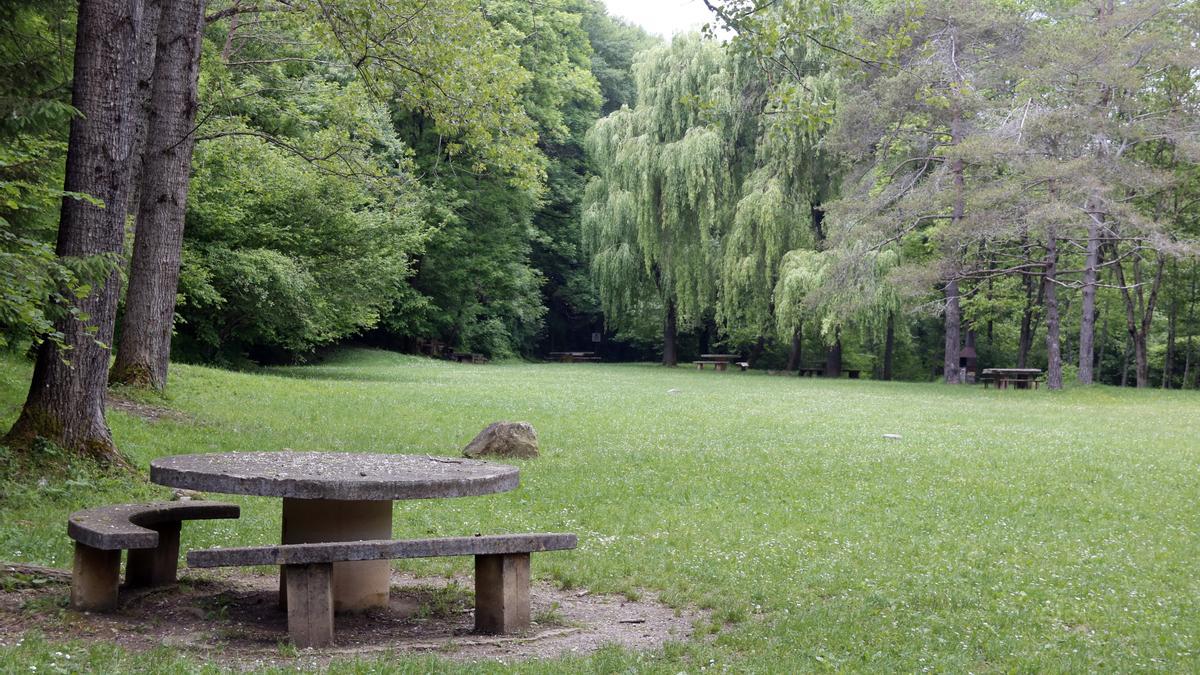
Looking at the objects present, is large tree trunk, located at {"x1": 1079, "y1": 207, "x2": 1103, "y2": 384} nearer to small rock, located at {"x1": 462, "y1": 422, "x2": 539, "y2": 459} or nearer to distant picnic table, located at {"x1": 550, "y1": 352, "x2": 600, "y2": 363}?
small rock, located at {"x1": 462, "y1": 422, "x2": 539, "y2": 459}

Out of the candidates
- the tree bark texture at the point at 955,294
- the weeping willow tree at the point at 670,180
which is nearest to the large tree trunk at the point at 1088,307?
the tree bark texture at the point at 955,294

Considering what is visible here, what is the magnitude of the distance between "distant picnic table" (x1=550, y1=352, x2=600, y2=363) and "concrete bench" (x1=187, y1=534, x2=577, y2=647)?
1724 inches

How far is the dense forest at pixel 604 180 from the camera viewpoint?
30.4ft

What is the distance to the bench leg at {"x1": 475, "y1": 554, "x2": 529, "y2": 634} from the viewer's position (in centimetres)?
552

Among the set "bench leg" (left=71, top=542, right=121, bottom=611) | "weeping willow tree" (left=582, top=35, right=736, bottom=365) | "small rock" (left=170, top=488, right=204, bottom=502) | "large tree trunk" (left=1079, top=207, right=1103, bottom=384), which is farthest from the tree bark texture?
"bench leg" (left=71, top=542, right=121, bottom=611)

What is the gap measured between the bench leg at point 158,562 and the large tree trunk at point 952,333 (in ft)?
97.2

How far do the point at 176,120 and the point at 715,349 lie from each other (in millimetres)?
39009

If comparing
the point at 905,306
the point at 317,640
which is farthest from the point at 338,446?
the point at 905,306

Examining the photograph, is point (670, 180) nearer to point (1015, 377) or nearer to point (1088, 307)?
point (1015, 377)

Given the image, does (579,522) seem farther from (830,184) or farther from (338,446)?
(830,184)

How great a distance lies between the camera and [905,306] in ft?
107

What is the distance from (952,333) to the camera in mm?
33625

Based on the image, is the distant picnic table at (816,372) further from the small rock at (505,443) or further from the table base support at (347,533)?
the table base support at (347,533)

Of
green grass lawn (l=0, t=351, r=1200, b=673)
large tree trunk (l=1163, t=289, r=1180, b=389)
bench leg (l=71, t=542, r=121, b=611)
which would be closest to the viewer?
bench leg (l=71, t=542, r=121, b=611)
